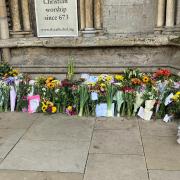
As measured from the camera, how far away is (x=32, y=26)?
6.64 metres

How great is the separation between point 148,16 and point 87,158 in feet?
12.0

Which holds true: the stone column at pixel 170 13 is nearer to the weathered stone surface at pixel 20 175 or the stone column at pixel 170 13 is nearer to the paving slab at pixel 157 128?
the paving slab at pixel 157 128

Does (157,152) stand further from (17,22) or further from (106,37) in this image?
(17,22)

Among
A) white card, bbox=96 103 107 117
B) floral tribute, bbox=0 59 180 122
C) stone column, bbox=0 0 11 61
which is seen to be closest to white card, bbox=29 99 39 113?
floral tribute, bbox=0 59 180 122

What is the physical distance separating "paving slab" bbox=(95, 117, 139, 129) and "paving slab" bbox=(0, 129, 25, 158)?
3.69 feet

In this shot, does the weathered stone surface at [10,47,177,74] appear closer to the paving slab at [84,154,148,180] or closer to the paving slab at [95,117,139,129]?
the paving slab at [95,117,139,129]

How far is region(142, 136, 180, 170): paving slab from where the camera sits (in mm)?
3428

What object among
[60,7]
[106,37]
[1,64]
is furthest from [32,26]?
[106,37]

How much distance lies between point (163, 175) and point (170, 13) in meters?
3.56

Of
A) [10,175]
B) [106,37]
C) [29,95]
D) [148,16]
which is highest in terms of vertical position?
[148,16]

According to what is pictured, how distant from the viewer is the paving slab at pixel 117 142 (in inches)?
149

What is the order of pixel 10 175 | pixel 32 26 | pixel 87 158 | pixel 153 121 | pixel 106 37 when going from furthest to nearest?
pixel 32 26, pixel 106 37, pixel 153 121, pixel 87 158, pixel 10 175

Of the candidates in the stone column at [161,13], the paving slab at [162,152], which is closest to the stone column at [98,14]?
the stone column at [161,13]

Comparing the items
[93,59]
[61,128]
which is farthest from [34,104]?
[93,59]
